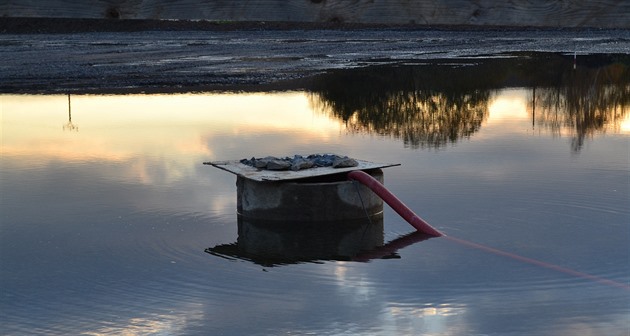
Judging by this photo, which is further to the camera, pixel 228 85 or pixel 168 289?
pixel 228 85

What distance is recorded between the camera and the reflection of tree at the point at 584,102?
574 inches

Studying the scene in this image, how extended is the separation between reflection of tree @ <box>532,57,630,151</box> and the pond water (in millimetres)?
86

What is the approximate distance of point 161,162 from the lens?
1160cm

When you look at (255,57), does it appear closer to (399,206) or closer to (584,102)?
(584,102)

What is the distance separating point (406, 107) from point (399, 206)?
8780 millimetres

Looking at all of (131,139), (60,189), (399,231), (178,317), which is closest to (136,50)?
(131,139)

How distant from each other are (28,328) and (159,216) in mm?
3087

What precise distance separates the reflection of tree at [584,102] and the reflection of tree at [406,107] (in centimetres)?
90

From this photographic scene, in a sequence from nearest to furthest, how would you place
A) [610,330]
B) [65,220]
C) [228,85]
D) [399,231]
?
1. [610,330]
2. [399,231]
3. [65,220]
4. [228,85]

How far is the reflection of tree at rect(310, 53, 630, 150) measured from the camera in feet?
47.8

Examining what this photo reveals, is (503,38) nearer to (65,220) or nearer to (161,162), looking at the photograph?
(161,162)

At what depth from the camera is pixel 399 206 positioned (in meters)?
8.18

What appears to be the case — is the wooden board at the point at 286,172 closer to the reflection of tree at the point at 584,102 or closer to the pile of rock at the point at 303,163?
the pile of rock at the point at 303,163

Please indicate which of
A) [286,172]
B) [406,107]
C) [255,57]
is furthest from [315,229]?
[255,57]
